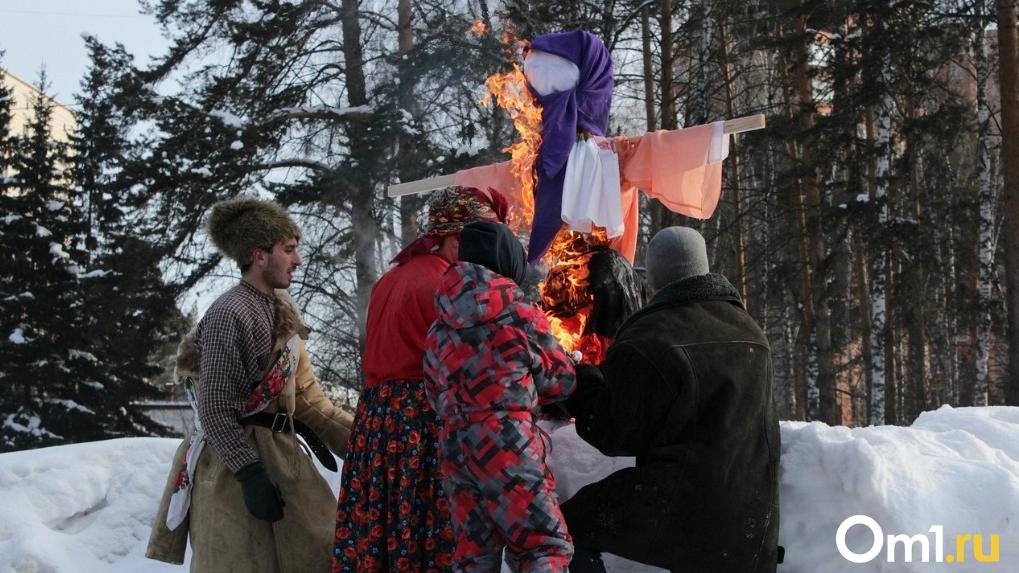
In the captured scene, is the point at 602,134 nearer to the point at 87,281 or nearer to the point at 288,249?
the point at 288,249

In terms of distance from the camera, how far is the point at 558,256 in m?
4.72

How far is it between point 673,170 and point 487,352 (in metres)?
2.10

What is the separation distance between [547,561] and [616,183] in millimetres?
2365

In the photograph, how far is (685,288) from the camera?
3.17 metres

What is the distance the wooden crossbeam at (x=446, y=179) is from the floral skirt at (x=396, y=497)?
2.02 metres

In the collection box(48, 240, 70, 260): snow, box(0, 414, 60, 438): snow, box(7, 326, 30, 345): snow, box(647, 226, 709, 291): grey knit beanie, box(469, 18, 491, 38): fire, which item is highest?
box(469, 18, 491, 38): fire

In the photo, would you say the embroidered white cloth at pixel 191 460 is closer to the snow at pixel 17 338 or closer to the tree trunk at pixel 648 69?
the tree trunk at pixel 648 69

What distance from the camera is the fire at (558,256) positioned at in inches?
179

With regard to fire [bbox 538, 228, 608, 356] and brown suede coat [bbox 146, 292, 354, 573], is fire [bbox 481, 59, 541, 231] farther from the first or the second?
A: brown suede coat [bbox 146, 292, 354, 573]

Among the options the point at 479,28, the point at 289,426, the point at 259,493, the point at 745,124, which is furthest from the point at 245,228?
the point at 479,28

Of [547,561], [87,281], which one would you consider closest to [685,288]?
[547,561]

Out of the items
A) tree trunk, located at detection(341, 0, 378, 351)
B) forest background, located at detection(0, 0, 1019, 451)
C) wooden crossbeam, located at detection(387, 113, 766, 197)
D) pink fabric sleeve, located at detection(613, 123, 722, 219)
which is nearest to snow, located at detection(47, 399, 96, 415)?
forest background, located at detection(0, 0, 1019, 451)

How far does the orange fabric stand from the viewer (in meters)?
4.48

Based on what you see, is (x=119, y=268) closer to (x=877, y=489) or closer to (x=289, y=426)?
(x=289, y=426)
